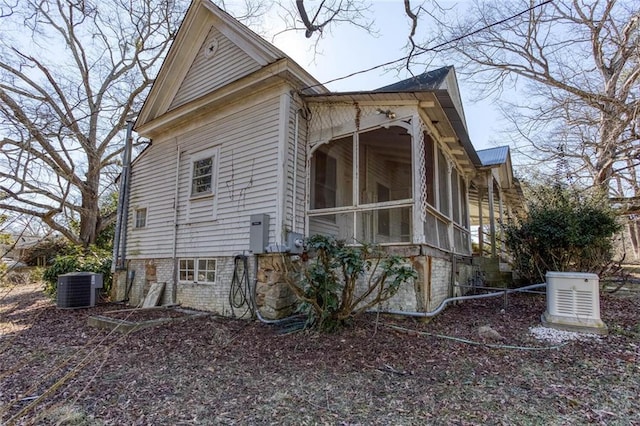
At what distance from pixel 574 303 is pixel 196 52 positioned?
9415mm

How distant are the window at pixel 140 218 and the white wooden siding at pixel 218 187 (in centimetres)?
20

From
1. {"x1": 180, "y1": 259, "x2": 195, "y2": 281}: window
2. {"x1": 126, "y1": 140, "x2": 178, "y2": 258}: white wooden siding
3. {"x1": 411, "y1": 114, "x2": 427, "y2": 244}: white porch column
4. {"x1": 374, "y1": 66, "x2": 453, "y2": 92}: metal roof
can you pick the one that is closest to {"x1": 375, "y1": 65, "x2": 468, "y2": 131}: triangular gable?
{"x1": 374, "y1": 66, "x2": 453, "y2": 92}: metal roof

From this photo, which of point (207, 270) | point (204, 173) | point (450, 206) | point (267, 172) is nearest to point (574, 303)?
point (450, 206)

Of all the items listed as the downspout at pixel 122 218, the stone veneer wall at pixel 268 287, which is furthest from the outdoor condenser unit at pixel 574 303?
the downspout at pixel 122 218

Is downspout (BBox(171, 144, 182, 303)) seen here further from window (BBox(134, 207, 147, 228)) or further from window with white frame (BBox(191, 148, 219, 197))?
window (BBox(134, 207, 147, 228))

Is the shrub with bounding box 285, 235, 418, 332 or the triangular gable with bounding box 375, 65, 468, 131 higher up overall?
the triangular gable with bounding box 375, 65, 468, 131

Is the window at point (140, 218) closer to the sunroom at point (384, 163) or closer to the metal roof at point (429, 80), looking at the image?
the sunroom at point (384, 163)

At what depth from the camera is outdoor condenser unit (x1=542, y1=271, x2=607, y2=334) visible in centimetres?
504

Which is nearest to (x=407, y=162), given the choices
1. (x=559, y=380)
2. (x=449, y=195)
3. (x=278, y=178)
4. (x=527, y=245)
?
(x=449, y=195)

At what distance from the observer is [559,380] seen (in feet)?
11.7

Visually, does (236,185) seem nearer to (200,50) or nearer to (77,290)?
(200,50)

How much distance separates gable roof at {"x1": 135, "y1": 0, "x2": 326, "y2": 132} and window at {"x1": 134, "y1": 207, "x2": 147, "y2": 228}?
2.18m

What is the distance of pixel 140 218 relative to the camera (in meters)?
9.49

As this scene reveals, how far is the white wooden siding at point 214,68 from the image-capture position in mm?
7891
